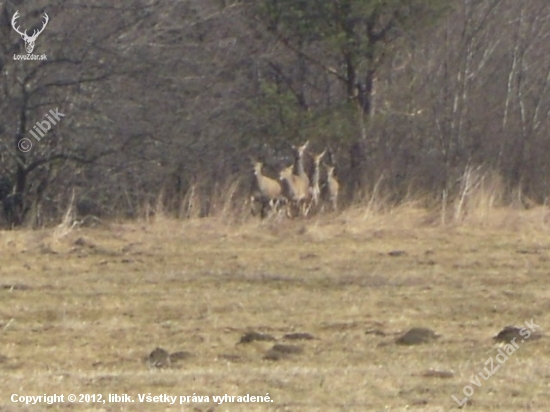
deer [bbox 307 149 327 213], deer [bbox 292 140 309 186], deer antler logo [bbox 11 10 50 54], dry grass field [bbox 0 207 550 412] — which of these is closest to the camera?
dry grass field [bbox 0 207 550 412]

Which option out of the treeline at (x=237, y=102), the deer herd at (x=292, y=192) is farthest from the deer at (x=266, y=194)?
the treeline at (x=237, y=102)

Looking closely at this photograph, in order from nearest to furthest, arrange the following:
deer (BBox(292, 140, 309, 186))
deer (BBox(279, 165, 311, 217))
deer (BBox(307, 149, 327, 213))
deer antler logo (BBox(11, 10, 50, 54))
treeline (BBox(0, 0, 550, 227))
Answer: deer (BBox(279, 165, 311, 217)) → deer (BBox(307, 149, 327, 213)) → deer (BBox(292, 140, 309, 186)) → deer antler logo (BBox(11, 10, 50, 54)) → treeline (BBox(0, 0, 550, 227))

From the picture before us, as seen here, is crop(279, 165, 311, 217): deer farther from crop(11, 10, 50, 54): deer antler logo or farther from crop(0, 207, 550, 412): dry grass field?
crop(11, 10, 50, 54): deer antler logo

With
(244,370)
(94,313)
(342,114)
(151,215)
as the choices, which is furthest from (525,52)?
(244,370)

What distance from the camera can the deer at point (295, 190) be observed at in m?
17.9

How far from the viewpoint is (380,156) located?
22.2m

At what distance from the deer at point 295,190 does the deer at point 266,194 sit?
0.12m

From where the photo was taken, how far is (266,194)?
57.8ft

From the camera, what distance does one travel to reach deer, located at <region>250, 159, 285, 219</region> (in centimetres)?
1762

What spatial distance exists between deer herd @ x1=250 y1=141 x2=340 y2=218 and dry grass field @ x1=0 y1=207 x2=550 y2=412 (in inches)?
32.6

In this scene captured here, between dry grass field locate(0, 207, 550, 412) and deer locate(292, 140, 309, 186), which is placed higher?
deer locate(292, 140, 309, 186)

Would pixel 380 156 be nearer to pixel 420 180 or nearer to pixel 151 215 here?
pixel 420 180

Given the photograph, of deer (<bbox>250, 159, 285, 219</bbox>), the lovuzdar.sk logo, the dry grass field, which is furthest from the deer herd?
the lovuzdar.sk logo

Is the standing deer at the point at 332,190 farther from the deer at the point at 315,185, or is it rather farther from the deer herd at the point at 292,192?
the deer at the point at 315,185
